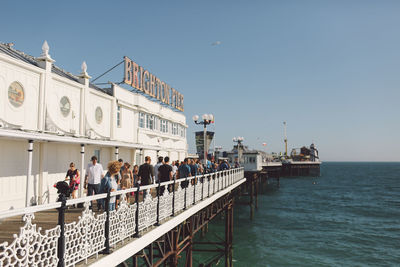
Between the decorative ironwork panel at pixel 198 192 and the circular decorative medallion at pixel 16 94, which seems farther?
the decorative ironwork panel at pixel 198 192

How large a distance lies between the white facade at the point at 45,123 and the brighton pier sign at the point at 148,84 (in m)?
3.99

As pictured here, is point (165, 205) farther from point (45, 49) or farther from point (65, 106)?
point (45, 49)

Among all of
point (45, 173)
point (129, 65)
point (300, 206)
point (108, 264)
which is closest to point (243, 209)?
point (300, 206)

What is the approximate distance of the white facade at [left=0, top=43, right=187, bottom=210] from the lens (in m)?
9.45

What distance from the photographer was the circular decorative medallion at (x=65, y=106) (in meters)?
12.7

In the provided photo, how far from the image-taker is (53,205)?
3.78 meters

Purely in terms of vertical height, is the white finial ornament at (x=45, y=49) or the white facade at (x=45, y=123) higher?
the white finial ornament at (x=45, y=49)

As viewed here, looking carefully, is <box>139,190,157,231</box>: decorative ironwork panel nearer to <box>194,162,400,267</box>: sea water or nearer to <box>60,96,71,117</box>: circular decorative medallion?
<box>60,96,71,117</box>: circular decorative medallion

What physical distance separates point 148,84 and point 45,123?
44.9 ft

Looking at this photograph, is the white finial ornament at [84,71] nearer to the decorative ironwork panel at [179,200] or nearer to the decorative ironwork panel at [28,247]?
the decorative ironwork panel at [179,200]

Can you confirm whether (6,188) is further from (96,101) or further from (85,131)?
(96,101)

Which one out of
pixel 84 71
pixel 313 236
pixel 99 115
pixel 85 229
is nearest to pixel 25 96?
pixel 84 71

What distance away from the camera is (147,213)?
21.8 feet

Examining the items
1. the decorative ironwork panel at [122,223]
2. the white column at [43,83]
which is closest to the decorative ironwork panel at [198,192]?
the decorative ironwork panel at [122,223]
